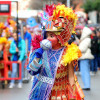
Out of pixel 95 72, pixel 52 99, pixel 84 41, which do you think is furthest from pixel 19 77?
pixel 52 99

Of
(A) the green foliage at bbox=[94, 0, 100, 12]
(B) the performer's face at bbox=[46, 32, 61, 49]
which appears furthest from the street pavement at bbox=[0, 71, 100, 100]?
(A) the green foliage at bbox=[94, 0, 100, 12]

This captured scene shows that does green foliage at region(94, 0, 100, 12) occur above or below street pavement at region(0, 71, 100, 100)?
above

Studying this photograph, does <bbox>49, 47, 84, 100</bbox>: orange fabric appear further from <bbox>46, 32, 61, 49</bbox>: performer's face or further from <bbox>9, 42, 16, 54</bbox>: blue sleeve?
<bbox>9, 42, 16, 54</bbox>: blue sleeve

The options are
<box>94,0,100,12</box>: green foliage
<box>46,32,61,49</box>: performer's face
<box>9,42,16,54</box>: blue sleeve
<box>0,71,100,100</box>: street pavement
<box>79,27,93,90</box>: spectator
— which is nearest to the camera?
<box>46,32,61,49</box>: performer's face

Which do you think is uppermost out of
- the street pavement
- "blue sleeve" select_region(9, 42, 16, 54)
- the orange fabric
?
"blue sleeve" select_region(9, 42, 16, 54)

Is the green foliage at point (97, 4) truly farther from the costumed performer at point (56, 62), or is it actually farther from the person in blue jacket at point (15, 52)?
the costumed performer at point (56, 62)

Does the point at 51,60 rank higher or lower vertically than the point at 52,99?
higher

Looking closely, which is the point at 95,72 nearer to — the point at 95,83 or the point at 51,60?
the point at 95,83

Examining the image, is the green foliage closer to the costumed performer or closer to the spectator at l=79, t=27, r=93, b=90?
the spectator at l=79, t=27, r=93, b=90

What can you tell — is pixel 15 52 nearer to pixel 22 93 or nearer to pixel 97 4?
pixel 22 93

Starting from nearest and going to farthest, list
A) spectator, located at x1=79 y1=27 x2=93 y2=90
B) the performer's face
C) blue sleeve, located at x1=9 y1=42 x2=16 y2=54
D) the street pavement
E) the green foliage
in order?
the performer's face, the street pavement, spectator, located at x1=79 y1=27 x2=93 y2=90, blue sleeve, located at x1=9 y1=42 x2=16 y2=54, the green foliage

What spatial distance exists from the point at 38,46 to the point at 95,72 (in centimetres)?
1006

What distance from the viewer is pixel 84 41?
34.9 feet

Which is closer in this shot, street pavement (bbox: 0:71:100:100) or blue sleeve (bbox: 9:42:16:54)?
street pavement (bbox: 0:71:100:100)
